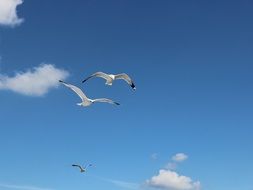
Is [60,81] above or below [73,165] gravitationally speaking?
below

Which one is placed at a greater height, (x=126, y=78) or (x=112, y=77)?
(x=112, y=77)

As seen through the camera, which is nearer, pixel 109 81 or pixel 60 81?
pixel 60 81

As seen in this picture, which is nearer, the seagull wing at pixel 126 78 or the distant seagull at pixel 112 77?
the seagull wing at pixel 126 78

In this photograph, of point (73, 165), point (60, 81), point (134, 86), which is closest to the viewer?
point (60, 81)

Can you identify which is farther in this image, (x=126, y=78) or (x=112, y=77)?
(x=112, y=77)

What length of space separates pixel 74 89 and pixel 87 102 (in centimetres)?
385

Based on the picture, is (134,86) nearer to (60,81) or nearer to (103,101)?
(103,101)

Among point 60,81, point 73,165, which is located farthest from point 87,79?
point 73,165

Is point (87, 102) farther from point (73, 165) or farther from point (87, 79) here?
point (73, 165)

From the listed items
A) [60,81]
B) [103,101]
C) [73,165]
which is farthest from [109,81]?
[73,165]

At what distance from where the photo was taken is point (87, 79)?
323ft

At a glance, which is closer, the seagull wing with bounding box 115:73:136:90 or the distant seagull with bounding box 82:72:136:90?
the seagull wing with bounding box 115:73:136:90

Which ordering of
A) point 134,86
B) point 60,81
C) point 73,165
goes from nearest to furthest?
point 60,81
point 134,86
point 73,165

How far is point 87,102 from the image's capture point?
106938 mm
